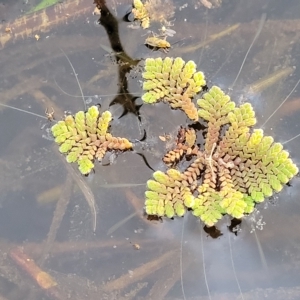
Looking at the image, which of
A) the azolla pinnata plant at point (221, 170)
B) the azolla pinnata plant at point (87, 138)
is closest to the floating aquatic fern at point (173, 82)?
the azolla pinnata plant at point (221, 170)

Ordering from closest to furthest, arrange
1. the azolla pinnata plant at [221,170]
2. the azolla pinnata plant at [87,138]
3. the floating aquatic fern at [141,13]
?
the azolla pinnata plant at [221,170] < the azolla pinnata plant at [87,138] < the floating aquatic fern at [141,13]

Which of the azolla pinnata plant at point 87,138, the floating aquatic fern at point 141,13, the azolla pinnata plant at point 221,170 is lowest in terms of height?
the azolla pinnata plant at point 221,170

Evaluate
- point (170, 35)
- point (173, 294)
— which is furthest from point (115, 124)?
point (173, 294)

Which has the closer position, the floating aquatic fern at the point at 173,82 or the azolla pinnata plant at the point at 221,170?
the azolla pinnata plant at the point at 221,170

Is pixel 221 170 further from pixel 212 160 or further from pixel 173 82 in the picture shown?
pixel 173 82

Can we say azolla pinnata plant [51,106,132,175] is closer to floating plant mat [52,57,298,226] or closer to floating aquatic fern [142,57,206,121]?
floating plant mat [52,57,298,226]

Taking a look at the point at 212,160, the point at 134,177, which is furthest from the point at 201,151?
the point at 134,177

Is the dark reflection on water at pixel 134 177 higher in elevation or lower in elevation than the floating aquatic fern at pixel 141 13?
lower

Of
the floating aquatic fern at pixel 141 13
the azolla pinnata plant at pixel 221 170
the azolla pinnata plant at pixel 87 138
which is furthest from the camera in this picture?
the floating aquatic fern at pixel 141 13

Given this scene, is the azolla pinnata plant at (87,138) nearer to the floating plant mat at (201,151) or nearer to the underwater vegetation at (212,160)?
the floating plant mat at (201,151)
